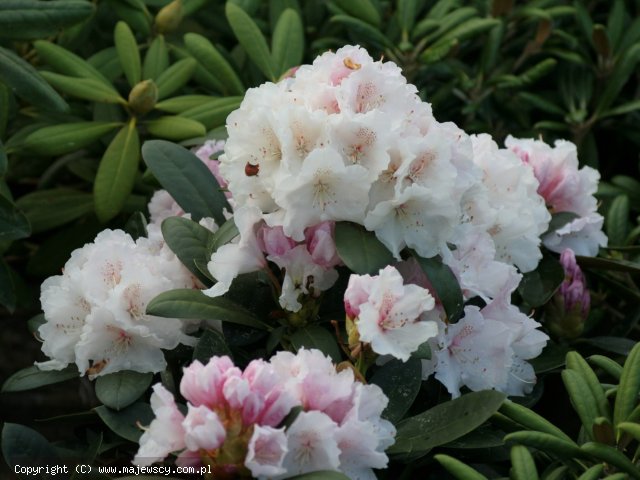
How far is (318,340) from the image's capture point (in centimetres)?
149

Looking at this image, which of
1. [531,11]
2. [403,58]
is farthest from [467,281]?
[531,11]

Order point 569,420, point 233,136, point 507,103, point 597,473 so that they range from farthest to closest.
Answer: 1. point 507,103
2. point 569,420
3. point 233,136
4. point 597,473

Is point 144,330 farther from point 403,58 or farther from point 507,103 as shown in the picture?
point 507,103

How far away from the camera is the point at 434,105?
256 cm

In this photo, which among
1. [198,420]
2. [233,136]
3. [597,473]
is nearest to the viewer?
[198,420]

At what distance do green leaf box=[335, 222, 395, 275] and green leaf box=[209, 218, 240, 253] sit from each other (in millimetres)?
191

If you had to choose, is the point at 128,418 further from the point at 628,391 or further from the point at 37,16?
the point at 37,16

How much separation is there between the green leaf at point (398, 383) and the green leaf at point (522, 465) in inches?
7.3

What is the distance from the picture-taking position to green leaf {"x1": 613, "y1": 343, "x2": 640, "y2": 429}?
→ 1407 millimetres

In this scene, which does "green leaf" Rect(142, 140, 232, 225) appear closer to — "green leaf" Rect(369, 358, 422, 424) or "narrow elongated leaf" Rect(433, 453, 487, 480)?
"green leaf" Rect(369, 358, 422, 424)

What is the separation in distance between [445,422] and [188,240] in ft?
1.65

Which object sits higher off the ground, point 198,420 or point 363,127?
point 363,127

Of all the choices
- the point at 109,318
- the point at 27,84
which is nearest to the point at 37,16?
the point at 27,84

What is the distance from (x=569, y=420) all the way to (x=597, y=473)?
0.57 m
